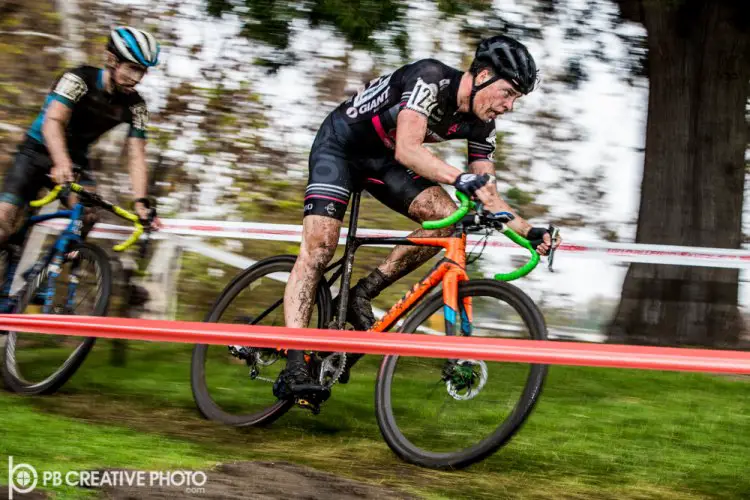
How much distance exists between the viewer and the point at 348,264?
5098mm

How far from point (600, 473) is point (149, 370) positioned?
3.41 meters

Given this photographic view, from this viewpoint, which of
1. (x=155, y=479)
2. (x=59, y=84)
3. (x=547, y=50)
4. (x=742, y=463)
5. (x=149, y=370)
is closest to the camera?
(x=155, y=479)

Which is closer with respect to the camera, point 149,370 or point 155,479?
point 155,479

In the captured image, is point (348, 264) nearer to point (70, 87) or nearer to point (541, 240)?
point (541, 240)

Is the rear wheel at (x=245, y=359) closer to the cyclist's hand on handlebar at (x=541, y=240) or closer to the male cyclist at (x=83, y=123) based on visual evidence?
the male cyclist at (x=83, y=123)

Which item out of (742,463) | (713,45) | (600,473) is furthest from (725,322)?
(600,473)

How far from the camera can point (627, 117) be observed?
919 cm

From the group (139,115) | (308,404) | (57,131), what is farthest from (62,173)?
(308,404)

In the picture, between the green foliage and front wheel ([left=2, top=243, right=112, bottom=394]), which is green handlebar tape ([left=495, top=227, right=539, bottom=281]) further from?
the green foliage

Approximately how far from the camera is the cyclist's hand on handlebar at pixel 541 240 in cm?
449

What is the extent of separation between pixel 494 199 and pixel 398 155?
20.5 inches

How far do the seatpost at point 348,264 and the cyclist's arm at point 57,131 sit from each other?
1755 mm

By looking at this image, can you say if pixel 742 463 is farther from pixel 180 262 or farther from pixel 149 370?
pixel 180 262

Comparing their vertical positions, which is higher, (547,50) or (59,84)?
(547,50)
